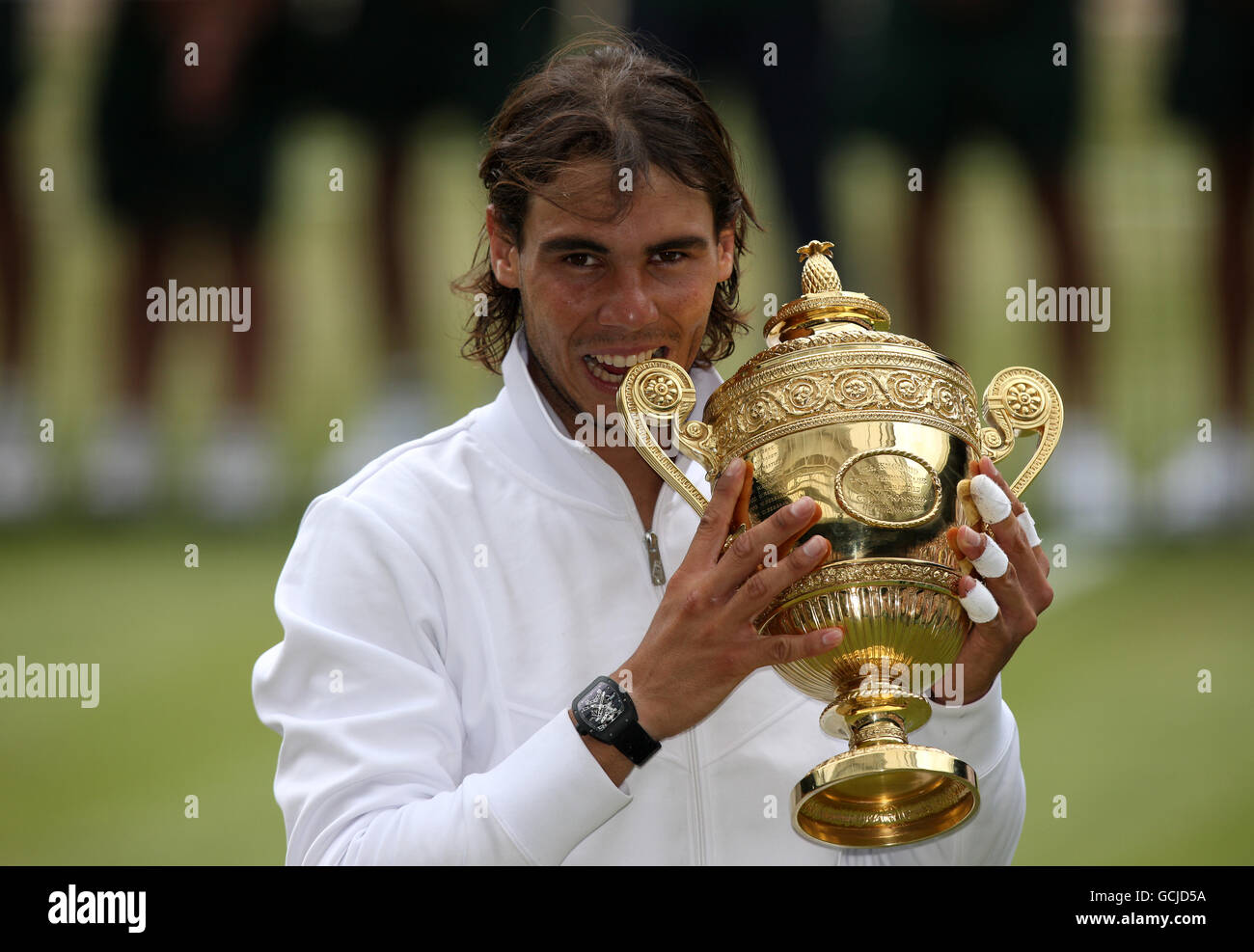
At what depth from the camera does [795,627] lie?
2.01 meters

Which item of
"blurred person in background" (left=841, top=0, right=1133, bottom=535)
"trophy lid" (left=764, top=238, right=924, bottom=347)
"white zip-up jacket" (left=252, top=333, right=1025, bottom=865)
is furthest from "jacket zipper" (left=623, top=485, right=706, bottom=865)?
"blurred person in background" (left=841, top=0, right=1133, bottom=535)

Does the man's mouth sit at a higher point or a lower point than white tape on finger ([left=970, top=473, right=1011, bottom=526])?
higher

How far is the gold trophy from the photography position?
1.97 metres

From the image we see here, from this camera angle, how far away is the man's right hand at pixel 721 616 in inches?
75.8

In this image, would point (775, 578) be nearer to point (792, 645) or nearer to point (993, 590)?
point (792, 645)

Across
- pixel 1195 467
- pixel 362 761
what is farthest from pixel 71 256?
pixel 362 761

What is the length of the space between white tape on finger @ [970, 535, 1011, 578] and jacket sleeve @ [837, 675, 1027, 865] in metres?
0.27

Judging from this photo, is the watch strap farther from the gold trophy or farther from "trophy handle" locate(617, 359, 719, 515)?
"trophy handle" locate(617, 359, 719, 515)

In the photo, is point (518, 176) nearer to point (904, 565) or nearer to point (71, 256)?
point (904, 565)

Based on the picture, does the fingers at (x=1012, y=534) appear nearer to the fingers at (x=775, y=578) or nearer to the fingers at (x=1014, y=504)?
the fingers at (x=1014, y=504)

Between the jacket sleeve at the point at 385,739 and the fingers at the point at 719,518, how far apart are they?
293mm

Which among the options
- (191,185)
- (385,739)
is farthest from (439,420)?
(385,739)

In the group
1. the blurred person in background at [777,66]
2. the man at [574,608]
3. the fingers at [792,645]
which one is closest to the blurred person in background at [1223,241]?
the blurred person in background at [777,66]

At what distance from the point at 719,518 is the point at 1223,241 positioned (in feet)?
17.8
